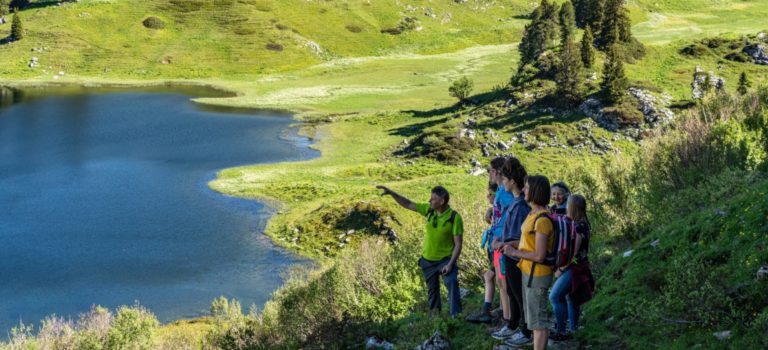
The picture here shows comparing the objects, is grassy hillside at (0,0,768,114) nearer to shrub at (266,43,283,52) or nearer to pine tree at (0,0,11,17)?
shrub at (266,43,283,52)

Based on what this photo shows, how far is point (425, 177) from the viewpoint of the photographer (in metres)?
62.9

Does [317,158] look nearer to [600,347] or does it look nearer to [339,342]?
[339,342]

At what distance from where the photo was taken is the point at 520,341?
43.5 feet

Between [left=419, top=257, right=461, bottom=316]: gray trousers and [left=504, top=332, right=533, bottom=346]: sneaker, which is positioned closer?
[left=504, top=332, right=533, bottom=346]: sneaker

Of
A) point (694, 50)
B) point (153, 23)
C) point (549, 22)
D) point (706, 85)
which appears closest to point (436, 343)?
point (706, 85)

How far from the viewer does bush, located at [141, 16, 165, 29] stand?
176 m

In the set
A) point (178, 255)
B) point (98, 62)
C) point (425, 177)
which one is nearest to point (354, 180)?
point (425, 177)

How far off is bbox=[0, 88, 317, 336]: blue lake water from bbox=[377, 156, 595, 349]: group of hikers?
84.7 feet

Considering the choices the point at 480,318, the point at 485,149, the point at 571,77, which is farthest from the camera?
the point at 571,77

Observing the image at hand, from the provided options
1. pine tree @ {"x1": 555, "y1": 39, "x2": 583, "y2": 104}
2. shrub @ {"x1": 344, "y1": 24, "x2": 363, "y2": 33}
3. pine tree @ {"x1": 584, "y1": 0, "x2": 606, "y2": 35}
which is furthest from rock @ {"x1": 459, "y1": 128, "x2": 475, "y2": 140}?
shrub @ {"x1": 344, "y1": 24, "x2": 363, "y2": 33}

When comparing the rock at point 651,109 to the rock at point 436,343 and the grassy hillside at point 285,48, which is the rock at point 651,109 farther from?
the rock at point 436,343

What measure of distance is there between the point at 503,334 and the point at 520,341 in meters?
0.69

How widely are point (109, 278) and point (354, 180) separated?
92.1 ft

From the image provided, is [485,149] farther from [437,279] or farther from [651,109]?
[437,279]
